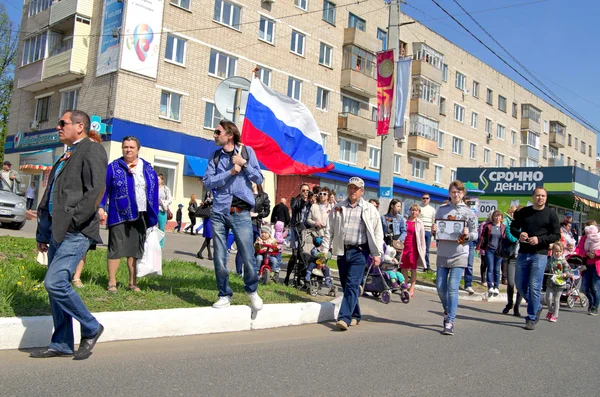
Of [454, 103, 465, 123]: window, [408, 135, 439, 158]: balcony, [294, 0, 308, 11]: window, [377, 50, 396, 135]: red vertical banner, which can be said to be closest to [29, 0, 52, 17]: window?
[294, 0, 308, 11]: window

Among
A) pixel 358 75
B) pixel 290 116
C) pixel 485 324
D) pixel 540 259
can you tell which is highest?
pixel 358 75

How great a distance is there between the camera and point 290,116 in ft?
33.1

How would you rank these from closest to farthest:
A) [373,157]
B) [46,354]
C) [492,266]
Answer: [46,354] → [492,266] → [373,157]

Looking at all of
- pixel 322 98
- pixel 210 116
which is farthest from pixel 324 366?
pixel 322 98

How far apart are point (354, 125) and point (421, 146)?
27.0 ft

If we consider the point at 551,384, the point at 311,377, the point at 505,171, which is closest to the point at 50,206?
the point at 311,377

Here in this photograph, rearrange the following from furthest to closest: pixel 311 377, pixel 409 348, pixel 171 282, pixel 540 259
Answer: pixel 540 259 → pixel 171 282 → pixel 409 348 → pixel 311 377

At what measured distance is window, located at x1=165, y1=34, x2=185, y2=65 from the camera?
27984 millimetres

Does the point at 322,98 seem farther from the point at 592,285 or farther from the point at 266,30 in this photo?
the point at 592,285

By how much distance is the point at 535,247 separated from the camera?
8.29 m

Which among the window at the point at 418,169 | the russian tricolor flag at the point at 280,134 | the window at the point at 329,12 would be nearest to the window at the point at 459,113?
the window at the point at 418,169

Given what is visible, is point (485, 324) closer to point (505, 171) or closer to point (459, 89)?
point (505, 171)

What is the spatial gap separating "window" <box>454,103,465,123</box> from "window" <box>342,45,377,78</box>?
13014 mm

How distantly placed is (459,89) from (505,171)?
24801 millimetres
